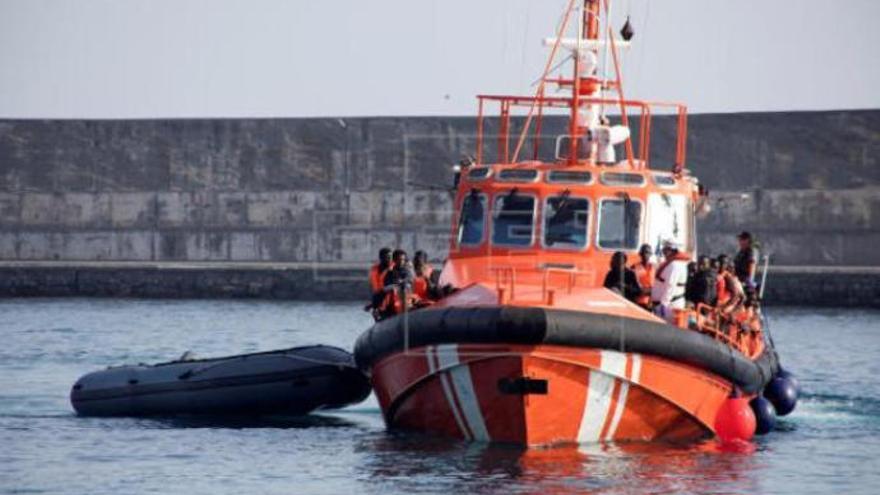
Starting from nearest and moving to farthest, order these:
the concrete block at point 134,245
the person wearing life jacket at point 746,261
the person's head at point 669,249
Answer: the person's head at point 669,249 < the person wearing life jacket at point 746,261 < the concrete block at point 134,245

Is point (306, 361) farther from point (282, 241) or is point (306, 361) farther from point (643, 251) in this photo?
point (282, 241)

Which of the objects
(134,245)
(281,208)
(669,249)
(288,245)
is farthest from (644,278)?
(134,245)

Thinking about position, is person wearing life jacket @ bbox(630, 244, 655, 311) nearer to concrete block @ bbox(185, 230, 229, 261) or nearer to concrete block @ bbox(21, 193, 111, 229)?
concrete block @ bbox(185, 230, 229, 261)

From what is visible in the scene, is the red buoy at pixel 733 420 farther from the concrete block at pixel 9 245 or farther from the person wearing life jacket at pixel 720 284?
the concrete block at pixel 9 245

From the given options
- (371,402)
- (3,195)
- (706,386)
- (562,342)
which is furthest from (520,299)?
(3,195)

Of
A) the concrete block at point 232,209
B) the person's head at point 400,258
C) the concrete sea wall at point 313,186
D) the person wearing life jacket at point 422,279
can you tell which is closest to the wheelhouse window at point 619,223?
the person wearing life jacket at point 422,279

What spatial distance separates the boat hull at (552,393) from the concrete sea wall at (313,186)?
30576 millimetres

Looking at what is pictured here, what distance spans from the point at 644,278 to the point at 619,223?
31.4 inches

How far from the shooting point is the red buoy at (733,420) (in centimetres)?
2108

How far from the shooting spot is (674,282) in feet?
69.4

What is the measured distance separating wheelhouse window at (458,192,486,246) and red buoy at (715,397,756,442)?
9.46 feet

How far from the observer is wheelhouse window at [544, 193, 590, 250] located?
2172 cm

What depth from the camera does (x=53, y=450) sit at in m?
21.6

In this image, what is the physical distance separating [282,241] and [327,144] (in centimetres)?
280
